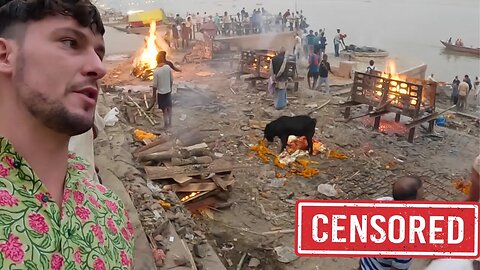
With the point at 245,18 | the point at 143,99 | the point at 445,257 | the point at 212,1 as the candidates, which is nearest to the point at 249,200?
the point at 445,257

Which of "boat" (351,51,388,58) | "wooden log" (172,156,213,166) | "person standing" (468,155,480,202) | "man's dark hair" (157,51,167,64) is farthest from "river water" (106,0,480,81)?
"person standing" (468,155,480,202)

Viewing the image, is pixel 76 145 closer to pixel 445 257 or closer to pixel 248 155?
pixel 445 257

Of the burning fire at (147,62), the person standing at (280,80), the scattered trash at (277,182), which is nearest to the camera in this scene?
the scattered trash at (277,182)

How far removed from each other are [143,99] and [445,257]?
335 inches

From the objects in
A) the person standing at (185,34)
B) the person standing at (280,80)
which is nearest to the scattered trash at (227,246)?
the person standing at (280,80)

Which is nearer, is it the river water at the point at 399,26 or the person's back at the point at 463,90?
the person's back at the point at 463,90

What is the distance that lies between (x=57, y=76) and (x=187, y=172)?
513 cm

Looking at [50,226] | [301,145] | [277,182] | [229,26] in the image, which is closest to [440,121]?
[301,145]

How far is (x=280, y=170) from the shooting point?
24.9ft

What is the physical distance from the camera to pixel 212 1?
3966cm

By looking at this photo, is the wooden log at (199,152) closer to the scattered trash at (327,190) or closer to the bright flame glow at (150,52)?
the scattered trash at (327,190)

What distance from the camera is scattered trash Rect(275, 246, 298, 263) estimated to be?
523 centimetres

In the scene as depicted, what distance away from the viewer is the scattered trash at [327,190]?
6938 millimetres

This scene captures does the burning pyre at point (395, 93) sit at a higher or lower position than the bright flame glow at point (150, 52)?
lower
